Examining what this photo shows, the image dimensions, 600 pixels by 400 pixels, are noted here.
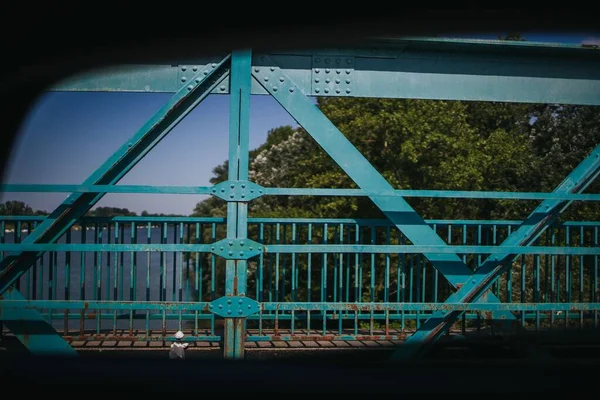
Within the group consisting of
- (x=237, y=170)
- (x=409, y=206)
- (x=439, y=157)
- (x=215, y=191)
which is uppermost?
(x=439, y=157)

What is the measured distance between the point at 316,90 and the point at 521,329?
3209 millimetres

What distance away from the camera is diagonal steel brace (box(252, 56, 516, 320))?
215 inches

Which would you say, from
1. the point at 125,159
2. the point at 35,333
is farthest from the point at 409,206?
the point at 35,333

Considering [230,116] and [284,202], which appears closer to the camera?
[230,116]

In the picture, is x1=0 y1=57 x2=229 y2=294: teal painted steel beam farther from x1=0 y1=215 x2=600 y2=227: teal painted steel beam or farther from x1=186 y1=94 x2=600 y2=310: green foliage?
x1=186 y1=94 x2=600 y2=310: green foliage

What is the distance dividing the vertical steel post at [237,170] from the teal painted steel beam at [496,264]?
5.65 feet

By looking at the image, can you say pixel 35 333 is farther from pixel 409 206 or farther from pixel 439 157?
pixel 439 157

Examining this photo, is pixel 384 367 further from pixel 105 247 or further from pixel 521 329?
pixel 105 247

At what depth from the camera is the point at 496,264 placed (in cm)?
568

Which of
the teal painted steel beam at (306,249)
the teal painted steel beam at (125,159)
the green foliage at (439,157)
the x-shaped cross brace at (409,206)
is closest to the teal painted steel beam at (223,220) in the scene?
the teal painted steel beam at (125,159)

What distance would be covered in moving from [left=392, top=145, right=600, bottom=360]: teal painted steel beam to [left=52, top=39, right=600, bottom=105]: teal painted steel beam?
2.50 feet

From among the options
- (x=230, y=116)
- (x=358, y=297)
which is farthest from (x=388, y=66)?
(x=358, y=297)

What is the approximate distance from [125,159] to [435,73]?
3123mm

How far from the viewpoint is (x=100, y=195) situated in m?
5.70
